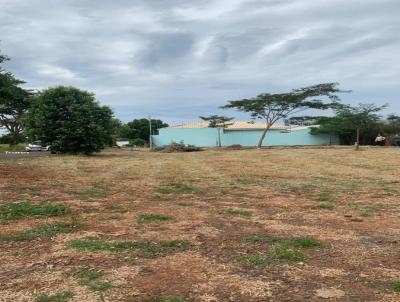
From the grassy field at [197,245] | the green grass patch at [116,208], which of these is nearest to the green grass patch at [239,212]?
the grassy field at [197,245]

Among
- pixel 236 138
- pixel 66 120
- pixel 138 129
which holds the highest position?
pixel 138 129

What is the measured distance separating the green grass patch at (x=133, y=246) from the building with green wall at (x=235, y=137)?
171 ft

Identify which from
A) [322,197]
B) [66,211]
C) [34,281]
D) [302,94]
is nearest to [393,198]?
[322,197]

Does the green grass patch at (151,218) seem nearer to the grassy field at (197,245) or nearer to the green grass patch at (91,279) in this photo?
the grassy field at (197,245)

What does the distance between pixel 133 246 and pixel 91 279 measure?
117cm

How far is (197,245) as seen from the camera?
541 cm

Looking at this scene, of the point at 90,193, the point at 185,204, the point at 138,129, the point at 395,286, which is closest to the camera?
the point at 395,286

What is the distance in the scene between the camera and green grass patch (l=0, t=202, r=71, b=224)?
7.06 meters

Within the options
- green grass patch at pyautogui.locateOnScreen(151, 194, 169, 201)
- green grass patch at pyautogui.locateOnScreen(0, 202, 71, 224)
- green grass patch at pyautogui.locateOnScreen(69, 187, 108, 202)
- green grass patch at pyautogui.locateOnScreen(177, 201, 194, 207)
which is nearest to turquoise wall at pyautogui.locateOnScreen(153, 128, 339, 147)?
green grass patch at pyautogui.locateOnScreen(69, 187, 108, 202)

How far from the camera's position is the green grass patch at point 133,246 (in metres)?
5.14

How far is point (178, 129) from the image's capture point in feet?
197

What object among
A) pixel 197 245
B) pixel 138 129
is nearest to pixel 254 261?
pixel 197 245

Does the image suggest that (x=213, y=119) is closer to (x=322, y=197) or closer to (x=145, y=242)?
(x=322, y=197)

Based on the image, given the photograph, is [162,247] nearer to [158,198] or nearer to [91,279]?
[91,279]
